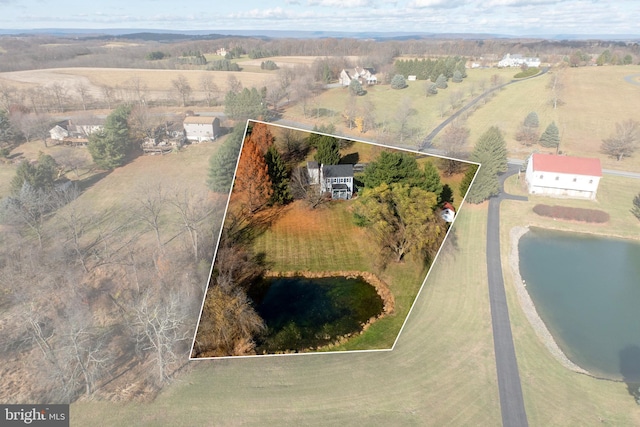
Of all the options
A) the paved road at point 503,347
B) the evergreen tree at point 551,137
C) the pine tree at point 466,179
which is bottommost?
the paved road at point 503,347

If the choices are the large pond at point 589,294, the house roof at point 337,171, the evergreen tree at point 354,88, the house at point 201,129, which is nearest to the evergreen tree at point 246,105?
the house at point 201,129

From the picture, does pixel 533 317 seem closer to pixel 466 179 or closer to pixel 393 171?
pixel 466 179

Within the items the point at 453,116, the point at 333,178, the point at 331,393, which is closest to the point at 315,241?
the point at 333,178

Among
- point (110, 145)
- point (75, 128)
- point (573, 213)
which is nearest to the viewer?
point (573, 213)

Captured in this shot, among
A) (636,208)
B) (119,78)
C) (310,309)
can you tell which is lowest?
(636,208)

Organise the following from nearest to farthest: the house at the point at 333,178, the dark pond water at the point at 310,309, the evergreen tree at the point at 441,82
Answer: the house at the point at 333,178
the dark pond water at the point at 310,309
the evergreen tree at the point at 441,82

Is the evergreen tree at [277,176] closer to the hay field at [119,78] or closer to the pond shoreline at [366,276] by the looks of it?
the pond shoreline at [366,276]

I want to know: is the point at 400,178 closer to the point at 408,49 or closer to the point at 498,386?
the point at 498,386
